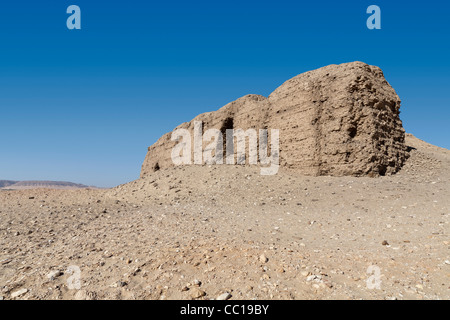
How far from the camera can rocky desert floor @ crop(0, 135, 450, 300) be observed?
11.8ft

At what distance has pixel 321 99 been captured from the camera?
13.7m

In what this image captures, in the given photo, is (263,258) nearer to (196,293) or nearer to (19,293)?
(196,293)

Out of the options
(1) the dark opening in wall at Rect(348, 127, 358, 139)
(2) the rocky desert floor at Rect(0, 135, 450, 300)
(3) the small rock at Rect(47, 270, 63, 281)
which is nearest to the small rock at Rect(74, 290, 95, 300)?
(2) the rocky desert floor at Rect(0, 135, 450, 300)

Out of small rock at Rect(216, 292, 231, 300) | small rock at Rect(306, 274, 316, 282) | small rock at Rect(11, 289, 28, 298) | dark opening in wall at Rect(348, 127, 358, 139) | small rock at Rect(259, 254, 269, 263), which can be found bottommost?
small rock at Rect(11, 289, 28, 298)

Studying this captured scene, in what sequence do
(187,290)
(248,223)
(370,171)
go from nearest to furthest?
(187,290) → (248,223) → (370,171)

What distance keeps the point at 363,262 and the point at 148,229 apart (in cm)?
492

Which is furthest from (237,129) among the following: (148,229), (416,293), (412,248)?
(416,293)

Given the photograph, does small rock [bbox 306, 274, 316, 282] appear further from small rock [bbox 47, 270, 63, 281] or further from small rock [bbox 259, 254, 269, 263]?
small rock [bbox 47, 270, 63, 281]

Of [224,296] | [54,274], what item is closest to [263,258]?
[224,296]

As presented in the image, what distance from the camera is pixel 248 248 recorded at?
4.99 meters

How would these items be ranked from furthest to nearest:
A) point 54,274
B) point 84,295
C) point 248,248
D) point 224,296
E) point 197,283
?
point 248,248, point 54,274, point 197,283, point 84,295, point 224,296
